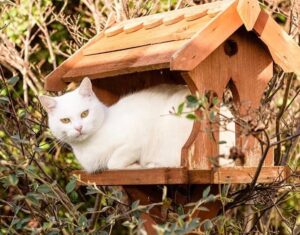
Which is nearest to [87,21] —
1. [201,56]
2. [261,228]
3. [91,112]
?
[261,228]

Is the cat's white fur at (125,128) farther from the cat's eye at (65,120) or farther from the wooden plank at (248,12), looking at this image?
the wooden plank at (248,12)

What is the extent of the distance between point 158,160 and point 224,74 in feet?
1.33

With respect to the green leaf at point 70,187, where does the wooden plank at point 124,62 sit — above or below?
above

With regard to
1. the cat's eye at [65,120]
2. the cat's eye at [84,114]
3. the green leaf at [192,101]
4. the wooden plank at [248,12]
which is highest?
the wooden plank at [248,12]

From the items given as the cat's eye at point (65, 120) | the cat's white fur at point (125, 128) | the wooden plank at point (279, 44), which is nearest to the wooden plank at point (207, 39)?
the wooden plank at point (279, 44)

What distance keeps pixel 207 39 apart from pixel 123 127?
51 cm

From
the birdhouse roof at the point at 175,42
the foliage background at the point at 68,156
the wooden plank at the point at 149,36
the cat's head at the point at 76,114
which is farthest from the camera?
the cat's head at the point at 76,114

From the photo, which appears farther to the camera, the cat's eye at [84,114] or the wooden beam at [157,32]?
the cat's eye at [84,114]

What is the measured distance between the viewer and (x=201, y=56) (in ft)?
9.18

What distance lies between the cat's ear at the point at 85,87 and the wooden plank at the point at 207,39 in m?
0.58

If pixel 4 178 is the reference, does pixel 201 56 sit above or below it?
above

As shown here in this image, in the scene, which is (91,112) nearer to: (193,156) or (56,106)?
(56,106)

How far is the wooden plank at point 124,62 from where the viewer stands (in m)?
2.88

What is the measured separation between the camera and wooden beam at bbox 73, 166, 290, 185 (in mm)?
2703
